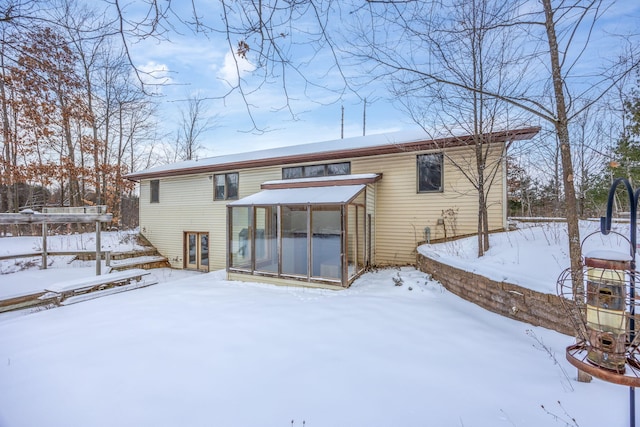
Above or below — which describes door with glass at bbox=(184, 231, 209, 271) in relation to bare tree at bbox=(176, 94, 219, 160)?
below

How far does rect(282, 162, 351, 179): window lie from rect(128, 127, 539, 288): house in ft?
0.11

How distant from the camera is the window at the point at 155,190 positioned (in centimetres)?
1316

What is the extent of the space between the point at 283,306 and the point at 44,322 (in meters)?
3.88

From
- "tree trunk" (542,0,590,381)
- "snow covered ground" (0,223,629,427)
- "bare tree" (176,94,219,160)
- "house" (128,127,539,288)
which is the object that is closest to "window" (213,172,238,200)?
"house" (128,127,539,288)

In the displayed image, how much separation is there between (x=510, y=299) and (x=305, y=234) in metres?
4.15

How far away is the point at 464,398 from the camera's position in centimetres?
236

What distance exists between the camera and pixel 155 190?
43.6ft

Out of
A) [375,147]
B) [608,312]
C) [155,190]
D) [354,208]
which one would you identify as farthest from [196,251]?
[608,312]

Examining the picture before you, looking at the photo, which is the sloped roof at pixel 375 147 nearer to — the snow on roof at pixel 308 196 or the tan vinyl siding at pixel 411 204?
the tan vinyl siding at pixel 411 204

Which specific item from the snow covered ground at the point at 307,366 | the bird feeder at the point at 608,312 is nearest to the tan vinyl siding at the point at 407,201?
the snow covered ground at the point at 307,366

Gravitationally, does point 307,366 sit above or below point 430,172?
below

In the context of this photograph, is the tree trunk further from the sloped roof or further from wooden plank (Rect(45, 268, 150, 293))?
wooden plank (Rect(45, 268, 150, 293))

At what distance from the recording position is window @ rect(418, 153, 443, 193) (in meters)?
7.82

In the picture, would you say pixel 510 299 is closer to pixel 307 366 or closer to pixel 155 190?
pixel 307 366
